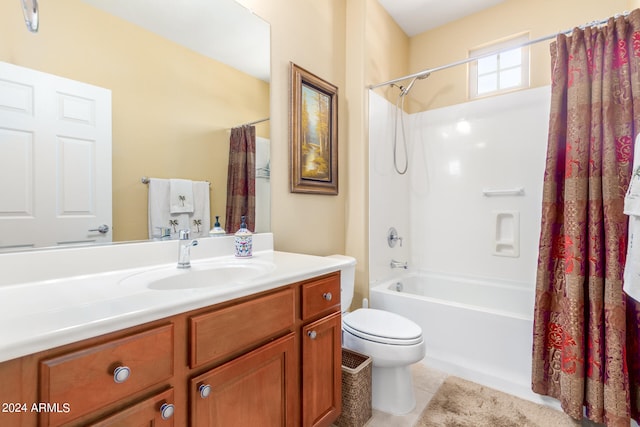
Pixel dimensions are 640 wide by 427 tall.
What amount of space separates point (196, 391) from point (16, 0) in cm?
130

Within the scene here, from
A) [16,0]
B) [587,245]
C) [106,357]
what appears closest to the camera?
[106,357]

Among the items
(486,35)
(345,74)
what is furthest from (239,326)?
(486,35)

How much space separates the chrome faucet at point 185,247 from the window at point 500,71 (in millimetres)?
2596

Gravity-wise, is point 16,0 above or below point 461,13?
below

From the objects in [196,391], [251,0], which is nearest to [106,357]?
[196,391]

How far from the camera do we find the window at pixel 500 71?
99.2 inches

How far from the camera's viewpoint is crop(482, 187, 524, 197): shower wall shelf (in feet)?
7.86

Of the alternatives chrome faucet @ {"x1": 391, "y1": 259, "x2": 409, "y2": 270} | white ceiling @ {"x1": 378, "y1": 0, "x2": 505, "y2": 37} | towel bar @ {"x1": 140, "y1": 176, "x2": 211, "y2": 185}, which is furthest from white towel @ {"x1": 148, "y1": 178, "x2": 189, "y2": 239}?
white ceiling @ {"x1": 378, "y1": 0, "x2": 505, "y2": 37}

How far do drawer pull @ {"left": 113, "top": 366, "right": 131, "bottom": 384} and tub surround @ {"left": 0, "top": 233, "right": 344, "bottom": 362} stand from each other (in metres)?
0.09

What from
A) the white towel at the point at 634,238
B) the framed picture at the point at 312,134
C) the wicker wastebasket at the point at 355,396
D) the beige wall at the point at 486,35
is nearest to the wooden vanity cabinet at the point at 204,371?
the wicker wastebasket at the point at 355,396

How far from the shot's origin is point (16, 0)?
958mm

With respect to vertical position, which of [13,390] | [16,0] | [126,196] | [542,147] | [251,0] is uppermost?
[251,0]

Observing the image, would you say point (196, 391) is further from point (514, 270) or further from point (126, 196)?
point (514, 270)

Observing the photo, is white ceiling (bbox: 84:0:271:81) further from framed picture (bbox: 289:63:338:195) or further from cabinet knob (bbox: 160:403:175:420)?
cabinet knob (bbox: 160:403:175:420)
